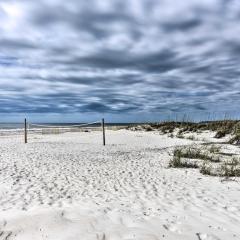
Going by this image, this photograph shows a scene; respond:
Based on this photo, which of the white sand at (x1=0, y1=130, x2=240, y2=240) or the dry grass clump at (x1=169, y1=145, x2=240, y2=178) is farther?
the dry grass clump at (x1=169, y1=145, x2=240, y2=178)

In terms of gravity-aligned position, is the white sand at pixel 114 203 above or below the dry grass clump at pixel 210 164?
below

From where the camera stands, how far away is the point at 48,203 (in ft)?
22.4

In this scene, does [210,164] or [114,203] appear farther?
[210,164]

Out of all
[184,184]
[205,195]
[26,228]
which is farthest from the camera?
[184,184]

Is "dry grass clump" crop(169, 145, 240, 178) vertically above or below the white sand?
above

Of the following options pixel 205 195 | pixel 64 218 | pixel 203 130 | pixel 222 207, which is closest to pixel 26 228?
pixel 64 218

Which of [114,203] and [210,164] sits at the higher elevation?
[210,164]

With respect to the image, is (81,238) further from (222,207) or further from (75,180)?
(75,180)

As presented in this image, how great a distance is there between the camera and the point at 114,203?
6.91 meters

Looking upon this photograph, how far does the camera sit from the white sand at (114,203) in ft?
17.2

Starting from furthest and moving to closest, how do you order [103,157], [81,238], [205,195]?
[103,157]
[205,195]
[81,238]

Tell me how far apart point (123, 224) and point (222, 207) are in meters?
2.08

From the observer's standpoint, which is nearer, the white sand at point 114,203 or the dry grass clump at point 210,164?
the white sand at point 114,203

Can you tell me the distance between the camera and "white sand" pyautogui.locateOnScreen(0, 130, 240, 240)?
5.25 m
